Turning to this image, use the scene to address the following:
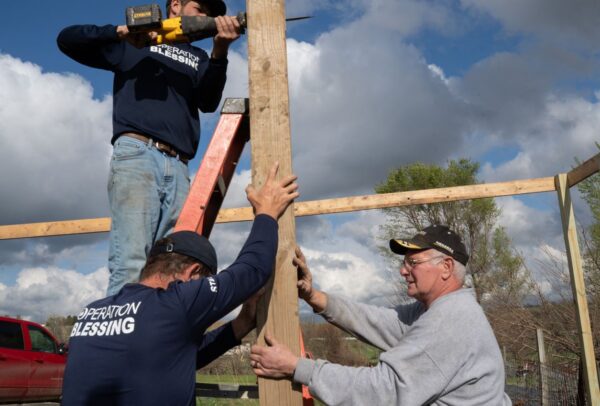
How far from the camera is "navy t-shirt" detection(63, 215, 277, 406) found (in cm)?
169

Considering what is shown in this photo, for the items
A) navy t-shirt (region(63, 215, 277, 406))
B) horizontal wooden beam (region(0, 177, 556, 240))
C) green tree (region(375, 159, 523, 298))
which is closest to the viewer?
navy t-shirt (region(63, 215, 277, 406))

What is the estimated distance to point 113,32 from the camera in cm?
221

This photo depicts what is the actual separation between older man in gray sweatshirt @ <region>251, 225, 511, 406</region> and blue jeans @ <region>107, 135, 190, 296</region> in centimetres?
60

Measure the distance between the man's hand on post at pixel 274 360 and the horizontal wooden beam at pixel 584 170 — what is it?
289 centimetres

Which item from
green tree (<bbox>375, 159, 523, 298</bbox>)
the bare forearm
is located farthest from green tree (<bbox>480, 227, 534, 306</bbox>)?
the bare forearm

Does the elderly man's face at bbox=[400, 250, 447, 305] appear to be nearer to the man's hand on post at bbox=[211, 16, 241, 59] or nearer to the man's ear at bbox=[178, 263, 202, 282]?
the man's ear at bbox=[178, 263, 202, 282]

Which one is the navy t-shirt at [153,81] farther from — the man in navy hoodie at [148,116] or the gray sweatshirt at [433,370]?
the gray sweatshirt at [433,370]

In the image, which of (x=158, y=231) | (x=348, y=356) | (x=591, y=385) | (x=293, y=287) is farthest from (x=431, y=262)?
(x=348, y=356)

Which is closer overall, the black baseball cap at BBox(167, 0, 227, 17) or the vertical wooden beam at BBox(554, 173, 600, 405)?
the black baseball cap at BBox(167, 0, 227, 17)

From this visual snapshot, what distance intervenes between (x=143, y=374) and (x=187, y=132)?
1.11 m

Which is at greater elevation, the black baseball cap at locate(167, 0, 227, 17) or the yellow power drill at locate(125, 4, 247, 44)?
the black baseball cap at locate(167, 0, 227, 17)

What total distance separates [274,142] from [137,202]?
601 millimetres

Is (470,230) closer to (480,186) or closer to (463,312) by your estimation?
(480,186)

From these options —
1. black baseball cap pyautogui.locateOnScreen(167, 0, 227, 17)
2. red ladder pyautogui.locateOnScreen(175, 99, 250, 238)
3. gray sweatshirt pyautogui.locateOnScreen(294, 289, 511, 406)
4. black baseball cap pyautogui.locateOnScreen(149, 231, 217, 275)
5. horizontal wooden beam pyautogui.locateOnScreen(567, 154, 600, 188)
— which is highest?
black baseball cap pyautogui.locateOnScreen(167, 0, 227, 17)
